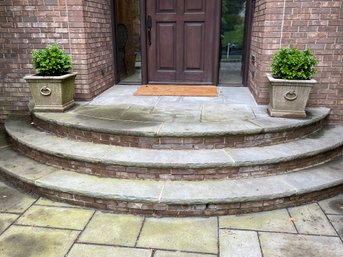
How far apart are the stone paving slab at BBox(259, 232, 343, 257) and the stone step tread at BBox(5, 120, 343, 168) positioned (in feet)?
2.12

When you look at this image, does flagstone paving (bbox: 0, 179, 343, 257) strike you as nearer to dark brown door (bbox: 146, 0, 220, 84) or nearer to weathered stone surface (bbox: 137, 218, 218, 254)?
weathered stone surface (bbox: 137, 218, 218, 254)

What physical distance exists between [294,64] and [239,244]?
5.94ft

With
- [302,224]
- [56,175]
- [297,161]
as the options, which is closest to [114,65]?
[56,175]

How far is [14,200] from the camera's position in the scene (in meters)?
2.58

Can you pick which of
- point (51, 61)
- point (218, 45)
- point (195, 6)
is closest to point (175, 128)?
point (51, 61)

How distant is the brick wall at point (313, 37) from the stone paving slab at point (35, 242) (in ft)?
8.25

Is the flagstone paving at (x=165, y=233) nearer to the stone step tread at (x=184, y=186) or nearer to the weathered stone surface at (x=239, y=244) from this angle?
the weathered stone surface at (x=239, y=244)

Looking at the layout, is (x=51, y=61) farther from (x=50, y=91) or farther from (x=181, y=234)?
(x=181, y=234)

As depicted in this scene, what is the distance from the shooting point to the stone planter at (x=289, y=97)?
3000mm

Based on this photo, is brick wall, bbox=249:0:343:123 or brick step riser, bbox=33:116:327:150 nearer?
brick step riser, bbox=33:116:327:150

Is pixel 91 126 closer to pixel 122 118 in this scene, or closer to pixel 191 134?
pixel 122 118

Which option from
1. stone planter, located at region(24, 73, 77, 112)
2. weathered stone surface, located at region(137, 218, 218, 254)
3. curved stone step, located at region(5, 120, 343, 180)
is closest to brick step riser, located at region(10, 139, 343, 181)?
curved stone step, located at region(5, 120, 343, 180)

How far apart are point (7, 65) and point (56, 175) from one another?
1884 mm

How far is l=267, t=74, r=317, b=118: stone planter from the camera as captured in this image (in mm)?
3000
